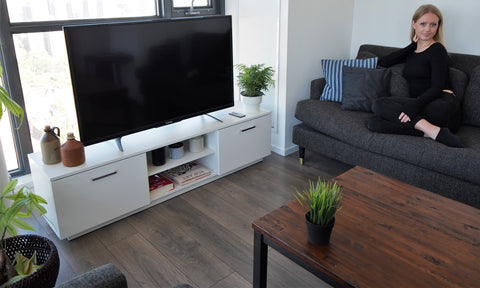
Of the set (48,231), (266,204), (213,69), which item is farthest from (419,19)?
(48,231)

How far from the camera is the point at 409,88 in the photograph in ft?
10.1

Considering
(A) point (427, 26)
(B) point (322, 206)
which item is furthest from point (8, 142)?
(A) point (427, 26)

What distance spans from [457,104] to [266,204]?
1489 mm

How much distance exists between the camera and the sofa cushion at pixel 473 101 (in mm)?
2881

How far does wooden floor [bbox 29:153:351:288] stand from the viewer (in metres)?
2.06

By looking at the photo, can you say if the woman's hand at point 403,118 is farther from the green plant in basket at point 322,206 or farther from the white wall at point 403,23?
the green plant in basket at point 322,206

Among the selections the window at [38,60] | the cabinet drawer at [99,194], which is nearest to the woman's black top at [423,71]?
the cabinet drawer at [99,194]

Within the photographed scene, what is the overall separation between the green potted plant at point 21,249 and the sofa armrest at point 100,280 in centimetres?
29

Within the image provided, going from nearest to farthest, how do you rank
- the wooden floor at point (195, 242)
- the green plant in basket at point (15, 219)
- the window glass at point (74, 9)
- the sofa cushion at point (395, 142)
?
1. the green plant in basket at point (15, 219)
2. the wooden floor at point (195, 242)
3. the sofa cushion at point (395, 142)
4. the window glass at point (74, 9)

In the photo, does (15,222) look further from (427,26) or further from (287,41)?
(427,26)

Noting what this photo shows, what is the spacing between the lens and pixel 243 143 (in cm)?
312

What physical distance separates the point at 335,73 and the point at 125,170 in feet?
6.03

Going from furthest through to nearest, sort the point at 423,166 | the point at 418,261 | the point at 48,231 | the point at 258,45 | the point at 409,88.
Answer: the point at 258,45 → the point at 409,88 → the point at 423,166 → the point at 48,231 → the point at 418,261

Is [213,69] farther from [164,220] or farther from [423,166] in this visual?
[423,166]
